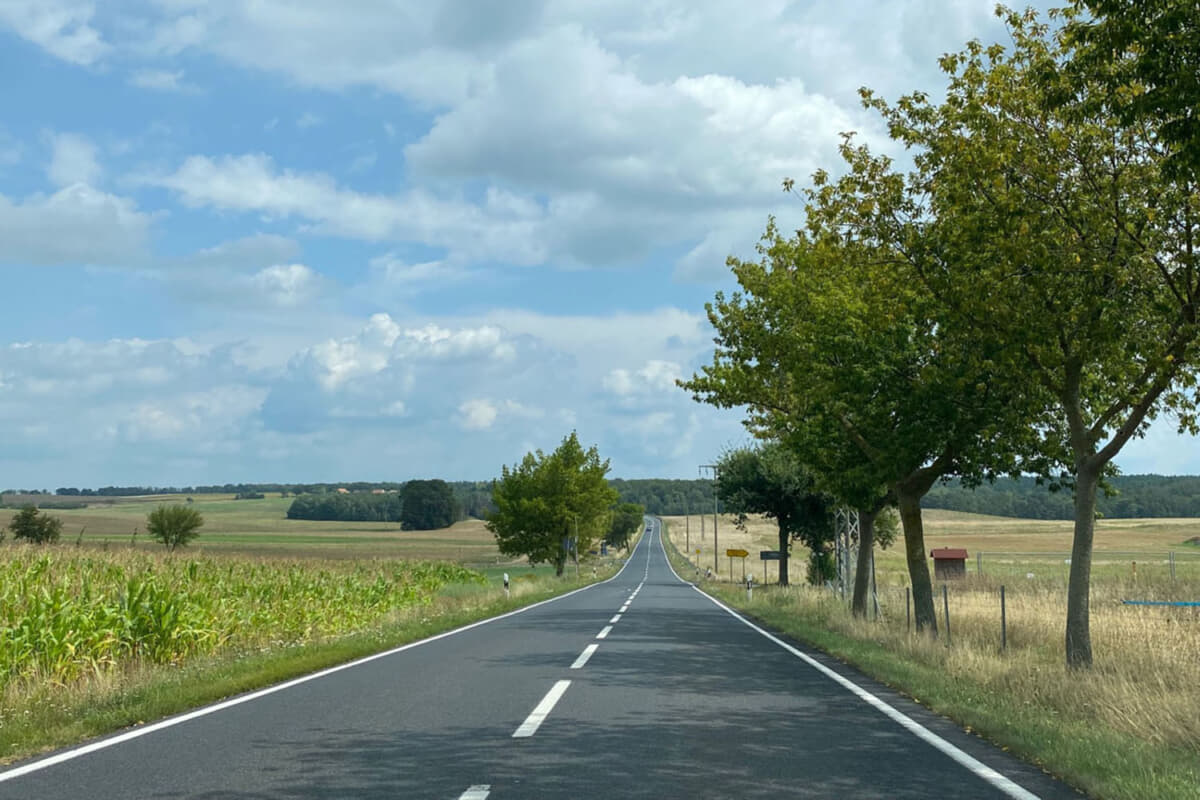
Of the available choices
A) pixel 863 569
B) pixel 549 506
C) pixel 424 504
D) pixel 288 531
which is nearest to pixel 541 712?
pixel 863 569

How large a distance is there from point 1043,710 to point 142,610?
11.5m

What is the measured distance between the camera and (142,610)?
44.9 ft

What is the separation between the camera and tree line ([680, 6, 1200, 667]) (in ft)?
31.3

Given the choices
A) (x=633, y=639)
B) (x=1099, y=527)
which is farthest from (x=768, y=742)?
(x=1099, y=527)

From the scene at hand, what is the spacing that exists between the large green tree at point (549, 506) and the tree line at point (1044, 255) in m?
48.7

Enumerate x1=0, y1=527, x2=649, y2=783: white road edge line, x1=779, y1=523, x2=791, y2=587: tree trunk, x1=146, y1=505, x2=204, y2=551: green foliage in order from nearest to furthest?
x1=0, y1=527, x2=649, y2=783: white road edge line
x1=779, y1=523, x2=791, y2=587: tree trunk
x1=146, y1=505, x2=204, y2=551: green foliage

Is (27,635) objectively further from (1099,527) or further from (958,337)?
(1099,527)

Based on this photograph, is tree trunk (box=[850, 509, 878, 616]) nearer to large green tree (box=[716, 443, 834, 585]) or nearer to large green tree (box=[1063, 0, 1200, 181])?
large green tree (box=[1063, 0, 1200, 181])

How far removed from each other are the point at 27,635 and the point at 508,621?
1293cm

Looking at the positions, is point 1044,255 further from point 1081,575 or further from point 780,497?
point 780,497

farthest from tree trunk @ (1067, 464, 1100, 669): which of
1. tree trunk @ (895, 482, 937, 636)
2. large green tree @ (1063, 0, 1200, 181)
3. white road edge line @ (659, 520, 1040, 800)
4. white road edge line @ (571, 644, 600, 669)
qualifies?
white road edge line @ (571, 644, 600, 669)

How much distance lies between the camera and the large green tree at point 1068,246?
11375mm

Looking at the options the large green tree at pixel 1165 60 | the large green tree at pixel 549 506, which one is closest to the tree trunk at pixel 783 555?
the large green tree at pixel 549 506

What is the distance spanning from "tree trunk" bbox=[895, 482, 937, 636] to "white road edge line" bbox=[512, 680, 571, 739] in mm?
10351
